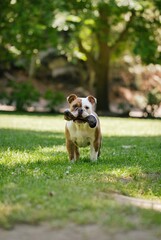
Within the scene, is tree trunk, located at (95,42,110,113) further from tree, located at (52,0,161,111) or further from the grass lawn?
the grass lawn

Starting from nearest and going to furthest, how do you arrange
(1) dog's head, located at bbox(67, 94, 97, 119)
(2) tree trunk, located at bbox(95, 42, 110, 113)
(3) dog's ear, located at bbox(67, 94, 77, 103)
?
(1) dog's head, located at bbox(67, 94, 97, 119) < (3) dog's ear, located at bbox(67, 94, 77, 103) < (2) tree trunk, located at bbox(95, 42, 110, 113)

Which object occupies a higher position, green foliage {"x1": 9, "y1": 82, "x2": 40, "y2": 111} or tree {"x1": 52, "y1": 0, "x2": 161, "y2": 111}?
tree {"x1": 52, "y1": 0, "x2": 161, "y2": 111}

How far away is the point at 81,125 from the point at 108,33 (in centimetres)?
2452

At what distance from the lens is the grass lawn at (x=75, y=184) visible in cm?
634

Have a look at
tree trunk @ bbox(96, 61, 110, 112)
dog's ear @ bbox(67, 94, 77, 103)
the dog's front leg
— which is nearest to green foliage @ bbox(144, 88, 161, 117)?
tree trunk @ bbox(96, 61, 110, 112)

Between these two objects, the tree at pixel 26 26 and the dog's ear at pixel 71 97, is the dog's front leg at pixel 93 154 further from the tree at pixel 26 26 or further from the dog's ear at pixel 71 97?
the tree at pixel 26 26

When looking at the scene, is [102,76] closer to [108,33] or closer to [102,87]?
[102,87]

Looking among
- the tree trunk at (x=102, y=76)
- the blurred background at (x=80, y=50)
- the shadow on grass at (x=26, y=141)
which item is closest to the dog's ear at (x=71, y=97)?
the shadow on grass at (x=26, y=141)

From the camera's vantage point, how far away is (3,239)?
18.9ft

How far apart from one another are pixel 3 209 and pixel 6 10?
926 inches

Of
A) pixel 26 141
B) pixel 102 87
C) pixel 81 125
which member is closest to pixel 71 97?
pixel 81 125

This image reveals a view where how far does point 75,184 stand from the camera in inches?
331

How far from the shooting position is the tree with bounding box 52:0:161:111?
2813 centimetres

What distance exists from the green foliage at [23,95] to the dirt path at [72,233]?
27.9 m
